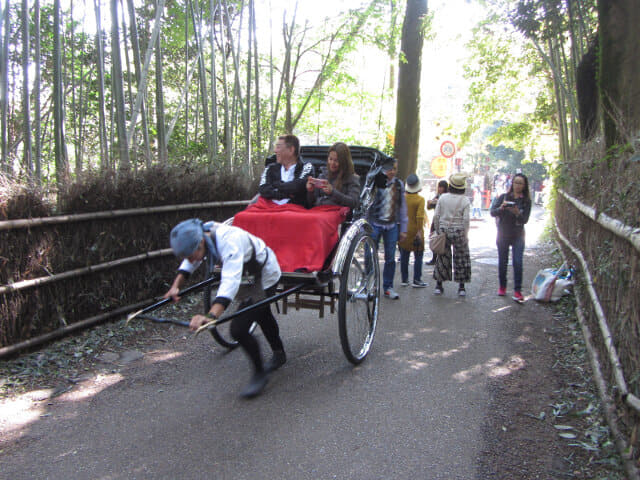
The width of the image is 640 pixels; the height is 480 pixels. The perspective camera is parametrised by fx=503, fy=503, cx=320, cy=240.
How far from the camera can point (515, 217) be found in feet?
20.2

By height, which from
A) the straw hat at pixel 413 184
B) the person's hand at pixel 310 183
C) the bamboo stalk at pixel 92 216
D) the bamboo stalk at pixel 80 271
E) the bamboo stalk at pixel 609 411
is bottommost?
the bamboo stalk at pixel 609 411

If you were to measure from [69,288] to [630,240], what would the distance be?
13.5 feet

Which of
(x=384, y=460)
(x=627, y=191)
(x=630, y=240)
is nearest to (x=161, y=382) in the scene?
(x=384, y=460)

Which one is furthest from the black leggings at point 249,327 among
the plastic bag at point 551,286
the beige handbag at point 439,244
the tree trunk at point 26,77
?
the plastic bag at point 551,286

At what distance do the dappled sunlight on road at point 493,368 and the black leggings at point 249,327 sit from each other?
1.42 m

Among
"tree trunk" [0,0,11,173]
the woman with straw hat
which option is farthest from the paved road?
"tree trunk" [0,0,11,173]

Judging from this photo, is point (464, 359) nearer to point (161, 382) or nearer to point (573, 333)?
point (573, 333)

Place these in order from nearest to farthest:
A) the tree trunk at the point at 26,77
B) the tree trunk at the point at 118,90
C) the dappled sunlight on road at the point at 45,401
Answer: the dappled sunlight on road at the point at 45,401 < the tree trunk at the point at 26,77 < the tree trunk at the point at 118,90

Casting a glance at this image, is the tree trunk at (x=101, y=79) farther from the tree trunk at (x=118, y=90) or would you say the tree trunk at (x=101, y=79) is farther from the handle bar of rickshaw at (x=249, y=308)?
the handle bar of rickshaw at (x=249, y=308)

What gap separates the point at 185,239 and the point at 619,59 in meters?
5.28

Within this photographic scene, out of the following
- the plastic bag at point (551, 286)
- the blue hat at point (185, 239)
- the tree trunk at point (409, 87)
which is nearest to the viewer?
the blue hat at point (185, 239)

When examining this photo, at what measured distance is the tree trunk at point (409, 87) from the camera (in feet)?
37.0

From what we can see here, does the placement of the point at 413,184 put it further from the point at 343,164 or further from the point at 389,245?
the point at 343,164

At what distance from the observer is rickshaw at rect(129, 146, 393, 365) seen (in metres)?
3.52
